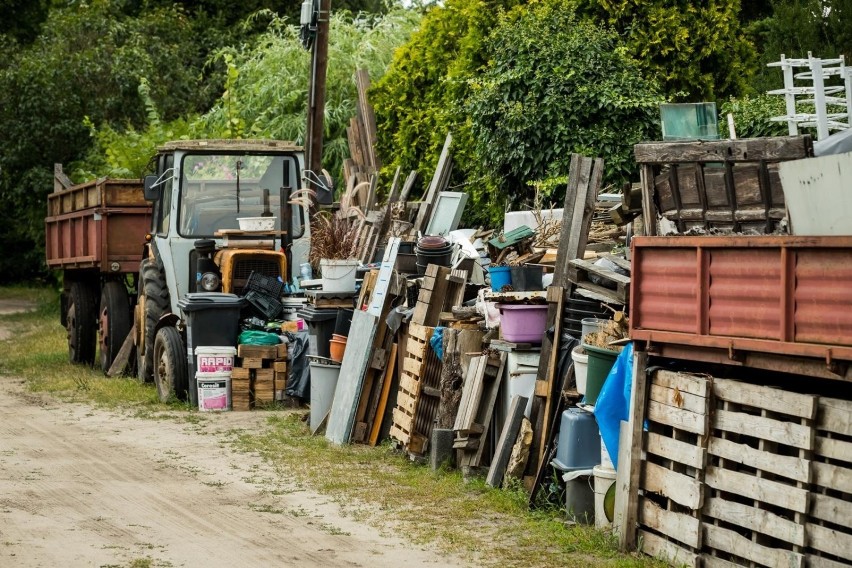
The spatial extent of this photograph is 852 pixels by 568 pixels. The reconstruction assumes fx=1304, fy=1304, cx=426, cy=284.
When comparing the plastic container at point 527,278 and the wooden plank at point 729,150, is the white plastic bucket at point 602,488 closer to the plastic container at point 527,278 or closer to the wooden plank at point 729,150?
the wooden plank at point 729,150

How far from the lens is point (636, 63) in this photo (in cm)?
1437

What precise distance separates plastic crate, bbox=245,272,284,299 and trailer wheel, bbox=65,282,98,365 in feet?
16.4

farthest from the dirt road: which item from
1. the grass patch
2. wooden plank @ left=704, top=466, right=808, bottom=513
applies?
wooden plank @ left=704, top=466, right=808, bottom=513

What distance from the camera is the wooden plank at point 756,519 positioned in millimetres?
6285

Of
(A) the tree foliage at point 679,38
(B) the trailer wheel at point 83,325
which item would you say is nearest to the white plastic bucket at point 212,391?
(B) the trailer wheel at point 83,325

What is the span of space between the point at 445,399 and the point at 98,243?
8467 mm

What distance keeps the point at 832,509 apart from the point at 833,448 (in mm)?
283

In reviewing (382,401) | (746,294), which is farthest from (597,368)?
(382,401)

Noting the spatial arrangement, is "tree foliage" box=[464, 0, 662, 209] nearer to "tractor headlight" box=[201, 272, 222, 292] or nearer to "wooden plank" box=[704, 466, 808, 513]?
"tractor headlight" box=[201, 272, 222, 292]

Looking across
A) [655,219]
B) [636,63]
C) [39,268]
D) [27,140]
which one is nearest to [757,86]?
[636,63]

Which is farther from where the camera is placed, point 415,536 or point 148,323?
point 148,323

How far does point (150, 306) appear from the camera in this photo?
51.3 ft

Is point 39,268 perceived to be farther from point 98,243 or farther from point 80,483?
point 80,483

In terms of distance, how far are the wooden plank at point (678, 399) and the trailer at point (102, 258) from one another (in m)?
11.2
